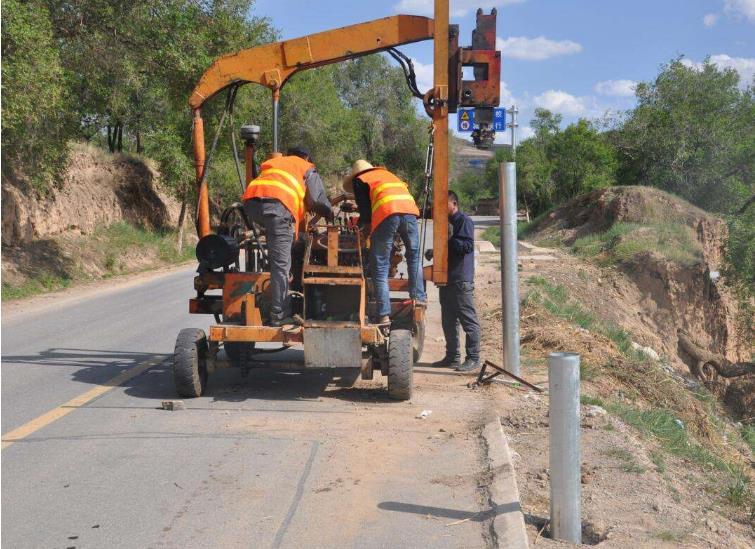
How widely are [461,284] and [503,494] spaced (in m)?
4.50

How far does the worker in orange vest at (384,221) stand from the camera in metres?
8.02

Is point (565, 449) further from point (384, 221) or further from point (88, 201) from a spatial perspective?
point (88, 201)

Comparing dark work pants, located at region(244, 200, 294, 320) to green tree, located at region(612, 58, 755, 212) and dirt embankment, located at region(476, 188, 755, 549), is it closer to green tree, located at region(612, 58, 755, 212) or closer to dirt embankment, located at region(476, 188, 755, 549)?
dirt embankment, located at region(476, 188, 755, 549)

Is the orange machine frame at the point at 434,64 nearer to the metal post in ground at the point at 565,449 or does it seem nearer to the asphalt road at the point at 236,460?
the asphalt road at the point at 236,460

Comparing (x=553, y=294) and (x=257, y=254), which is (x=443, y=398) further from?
(x=553, y=294)

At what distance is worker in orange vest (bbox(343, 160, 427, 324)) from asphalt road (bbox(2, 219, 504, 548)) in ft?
3.62

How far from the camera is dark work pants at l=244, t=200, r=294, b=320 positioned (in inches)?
309

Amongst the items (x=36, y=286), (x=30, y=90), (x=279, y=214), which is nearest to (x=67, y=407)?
(x=279, y=214)

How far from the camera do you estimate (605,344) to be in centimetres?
1193

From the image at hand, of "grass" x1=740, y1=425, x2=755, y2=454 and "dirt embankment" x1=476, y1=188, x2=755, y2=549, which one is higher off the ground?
"dirt embankment" x1=476, y1=188, x2=755, y2=549

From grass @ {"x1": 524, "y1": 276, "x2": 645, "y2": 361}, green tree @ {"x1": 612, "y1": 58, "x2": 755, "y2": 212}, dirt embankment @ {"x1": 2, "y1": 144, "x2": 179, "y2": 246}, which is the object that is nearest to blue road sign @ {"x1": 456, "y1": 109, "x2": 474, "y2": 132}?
grass @ {"x1": 524, "y1": 276, "x2": 645, "y2": 361}

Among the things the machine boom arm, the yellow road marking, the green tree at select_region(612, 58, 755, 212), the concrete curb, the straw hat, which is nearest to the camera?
the concrete curb

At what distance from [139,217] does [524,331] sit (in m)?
23.6

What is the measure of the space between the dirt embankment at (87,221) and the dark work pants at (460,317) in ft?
43.1
